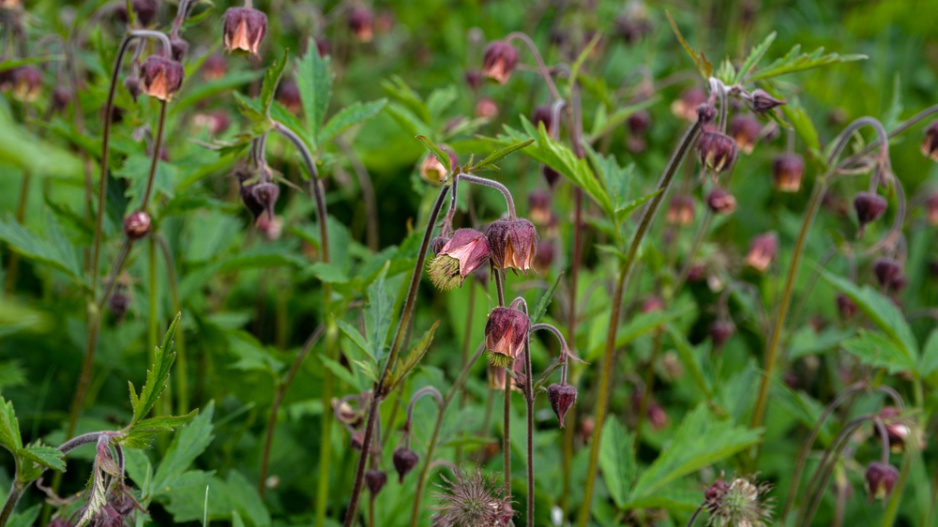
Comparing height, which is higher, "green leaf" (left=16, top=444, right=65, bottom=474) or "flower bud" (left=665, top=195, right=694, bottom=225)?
"flower bud" (left=665, top=195, right=694, bottom=225)

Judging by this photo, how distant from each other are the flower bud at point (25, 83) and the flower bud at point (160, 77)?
4.20ft

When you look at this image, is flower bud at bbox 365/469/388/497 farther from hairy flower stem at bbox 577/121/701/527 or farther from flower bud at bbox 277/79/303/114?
flower bud at bbox 277/79/303/114

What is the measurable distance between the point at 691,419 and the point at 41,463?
1.88m

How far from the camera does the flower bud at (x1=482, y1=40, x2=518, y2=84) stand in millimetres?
3043

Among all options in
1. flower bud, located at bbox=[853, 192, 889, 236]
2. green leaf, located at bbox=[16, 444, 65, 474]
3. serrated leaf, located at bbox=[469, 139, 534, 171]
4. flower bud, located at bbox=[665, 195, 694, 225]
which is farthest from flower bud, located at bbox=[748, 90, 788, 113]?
flower bud, located at bbox=[665, 195, 694, 225]

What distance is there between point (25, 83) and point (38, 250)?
1062mm

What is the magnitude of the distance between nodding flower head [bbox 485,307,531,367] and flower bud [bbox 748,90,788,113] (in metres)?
0.79

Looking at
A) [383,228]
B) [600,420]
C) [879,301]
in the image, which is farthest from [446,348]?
[879,301]

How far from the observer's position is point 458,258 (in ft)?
5.17

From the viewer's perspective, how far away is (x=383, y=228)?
4.65 meters

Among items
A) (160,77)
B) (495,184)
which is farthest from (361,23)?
(495,184)

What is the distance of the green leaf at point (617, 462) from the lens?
101 inches

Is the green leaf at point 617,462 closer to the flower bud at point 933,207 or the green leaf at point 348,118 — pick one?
the green leaf at point 348,118

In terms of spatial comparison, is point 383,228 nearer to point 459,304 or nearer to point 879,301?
point 459,304
